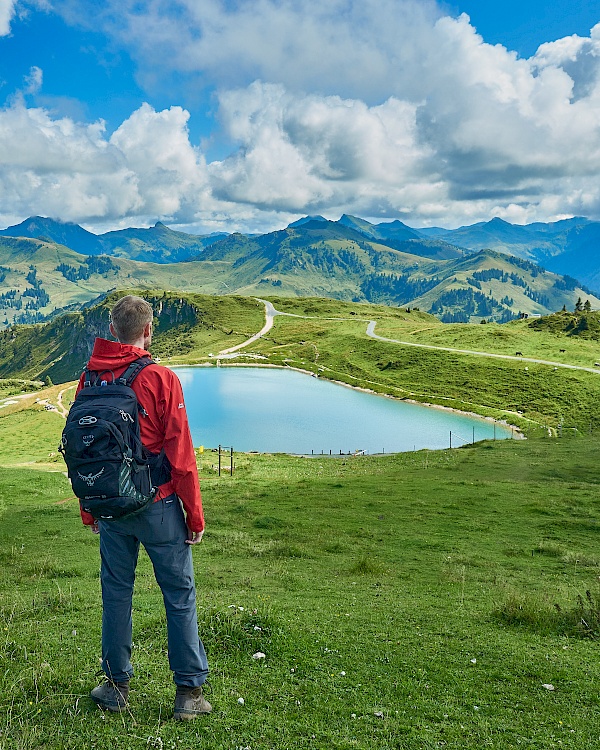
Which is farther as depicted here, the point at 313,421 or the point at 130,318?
the point at 313,421

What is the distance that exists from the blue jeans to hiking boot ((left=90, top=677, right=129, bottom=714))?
0.32 feet

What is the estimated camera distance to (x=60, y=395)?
12250cm

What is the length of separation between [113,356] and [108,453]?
126 centimetres

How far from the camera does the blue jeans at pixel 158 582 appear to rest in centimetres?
632

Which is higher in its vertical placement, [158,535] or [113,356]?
[113,356]

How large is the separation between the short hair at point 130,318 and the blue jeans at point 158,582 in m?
2.09

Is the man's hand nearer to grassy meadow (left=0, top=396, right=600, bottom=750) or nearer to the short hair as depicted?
grassy meadow (left=0, top=396, right=600, bottom=750)

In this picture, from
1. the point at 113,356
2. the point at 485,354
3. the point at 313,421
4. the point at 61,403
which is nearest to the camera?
the point at 113,356

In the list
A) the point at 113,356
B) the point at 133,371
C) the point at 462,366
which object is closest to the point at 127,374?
the point at 133,371

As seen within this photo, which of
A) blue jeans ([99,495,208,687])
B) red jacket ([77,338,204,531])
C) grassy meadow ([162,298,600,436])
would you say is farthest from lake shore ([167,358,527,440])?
red jacket ([77,338,204,531])

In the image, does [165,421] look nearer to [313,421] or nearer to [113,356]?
[113,356]

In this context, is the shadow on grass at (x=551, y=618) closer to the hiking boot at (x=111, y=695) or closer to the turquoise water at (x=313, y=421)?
the hiking boot at (x=111, y=695)

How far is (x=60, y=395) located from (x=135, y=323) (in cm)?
12783

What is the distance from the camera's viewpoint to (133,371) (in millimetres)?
6328
